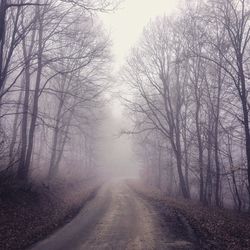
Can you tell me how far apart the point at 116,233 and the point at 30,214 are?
14.5 ft

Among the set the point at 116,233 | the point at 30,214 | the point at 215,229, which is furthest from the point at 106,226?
the point at 215,229

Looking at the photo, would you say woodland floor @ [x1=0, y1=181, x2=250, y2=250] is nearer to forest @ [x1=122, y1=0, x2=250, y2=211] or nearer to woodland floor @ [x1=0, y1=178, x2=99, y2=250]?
woodland floor @ [x1=0, y1=178, x2=99, y2=250]

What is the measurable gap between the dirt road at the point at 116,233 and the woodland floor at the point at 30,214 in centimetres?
56

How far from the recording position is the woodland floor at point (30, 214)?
10.5m

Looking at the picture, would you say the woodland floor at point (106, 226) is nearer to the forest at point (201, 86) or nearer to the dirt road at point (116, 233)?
the dirt road at point (116, 233)

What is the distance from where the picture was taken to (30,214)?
13.6m

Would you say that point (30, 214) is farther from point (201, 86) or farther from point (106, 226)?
point (201, 86)

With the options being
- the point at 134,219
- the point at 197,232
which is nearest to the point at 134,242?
the point at 197,232

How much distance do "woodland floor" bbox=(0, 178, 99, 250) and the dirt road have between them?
0.56 m

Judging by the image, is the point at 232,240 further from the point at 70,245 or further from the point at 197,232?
the point at 70,245

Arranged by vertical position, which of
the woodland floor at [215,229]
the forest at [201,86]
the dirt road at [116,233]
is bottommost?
the dirt road at [116,233]

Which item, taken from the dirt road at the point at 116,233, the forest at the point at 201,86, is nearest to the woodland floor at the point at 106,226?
the dirt road at the point at 116,233

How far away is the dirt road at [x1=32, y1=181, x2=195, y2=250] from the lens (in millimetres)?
9781

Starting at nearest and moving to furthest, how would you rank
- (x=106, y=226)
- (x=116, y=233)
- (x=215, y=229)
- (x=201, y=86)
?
(x=215, y=229), (x=116, y=233), (x=106, y=226), (x=201, y=86)
